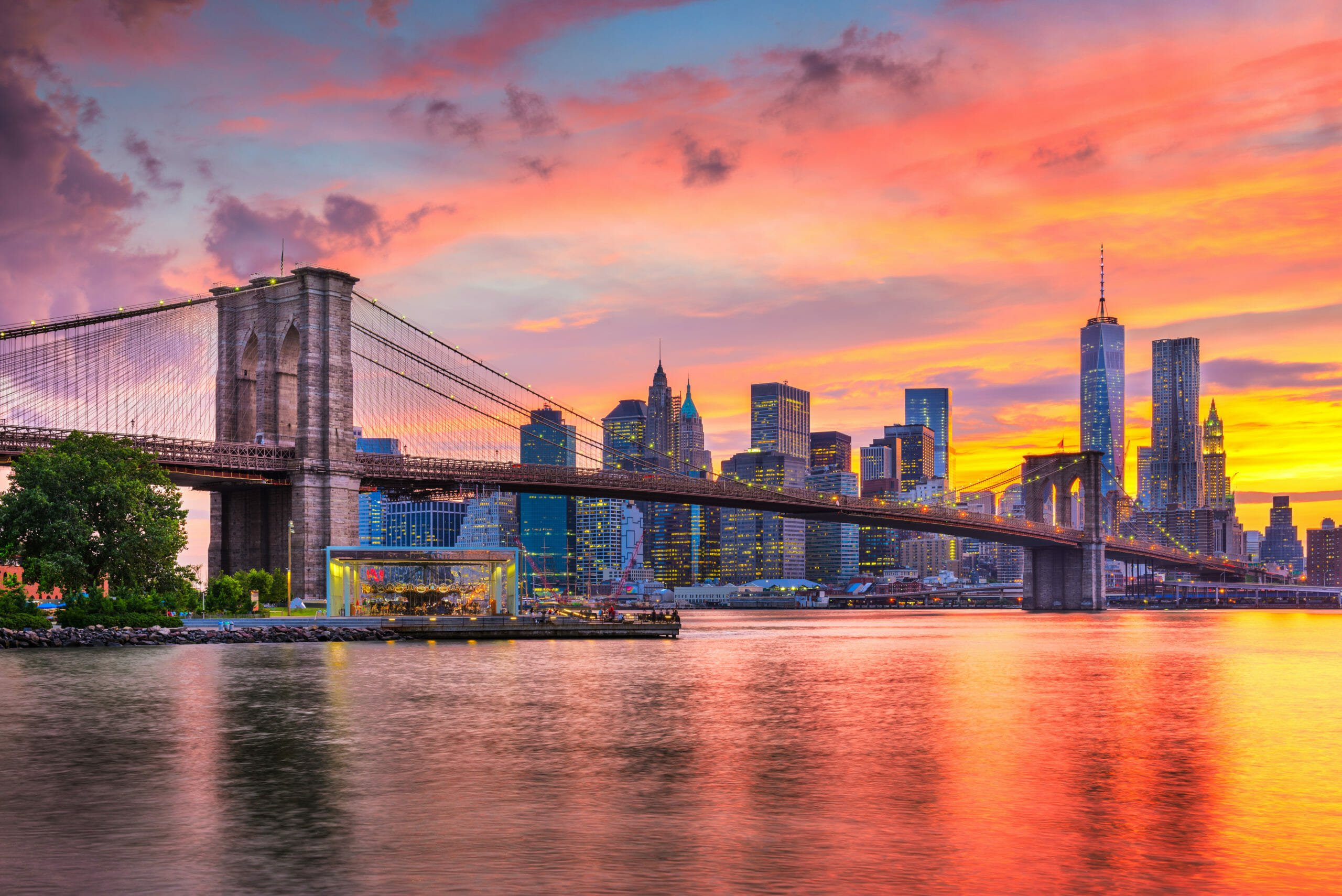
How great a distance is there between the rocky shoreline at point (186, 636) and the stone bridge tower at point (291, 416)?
29.5 ft

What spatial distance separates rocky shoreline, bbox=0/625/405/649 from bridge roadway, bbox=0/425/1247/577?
1217 cm

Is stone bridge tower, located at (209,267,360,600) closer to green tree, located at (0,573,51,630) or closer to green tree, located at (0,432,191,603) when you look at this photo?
green tree, located at (0,432,191,603)

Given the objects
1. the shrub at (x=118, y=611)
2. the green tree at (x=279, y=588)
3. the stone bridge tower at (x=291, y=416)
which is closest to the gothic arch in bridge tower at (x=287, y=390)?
the stone bridge tower at (x=291, y=416)

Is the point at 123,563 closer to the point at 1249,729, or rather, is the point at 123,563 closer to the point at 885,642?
the point at 885,642

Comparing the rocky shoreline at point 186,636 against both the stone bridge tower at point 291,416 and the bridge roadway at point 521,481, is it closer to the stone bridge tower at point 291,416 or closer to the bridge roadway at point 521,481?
the stone bridge tower at point 291,416

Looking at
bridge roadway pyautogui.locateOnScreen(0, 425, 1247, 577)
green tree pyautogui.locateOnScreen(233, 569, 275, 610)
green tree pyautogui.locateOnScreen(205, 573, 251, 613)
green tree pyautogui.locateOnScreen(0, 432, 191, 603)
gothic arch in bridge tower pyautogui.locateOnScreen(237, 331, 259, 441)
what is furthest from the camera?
gothic arch in bridge tower pyautogui.locateOnScreen(237, 331, 259, 441)

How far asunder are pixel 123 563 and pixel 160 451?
10593mm

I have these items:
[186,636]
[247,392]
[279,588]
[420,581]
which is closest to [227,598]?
[279,588]

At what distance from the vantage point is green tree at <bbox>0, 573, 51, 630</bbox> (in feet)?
211

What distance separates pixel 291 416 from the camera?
285 feet

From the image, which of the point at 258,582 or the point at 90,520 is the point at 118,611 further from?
the point at 258,582

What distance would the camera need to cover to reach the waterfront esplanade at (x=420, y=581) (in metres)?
81.2

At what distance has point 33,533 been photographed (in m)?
64.5

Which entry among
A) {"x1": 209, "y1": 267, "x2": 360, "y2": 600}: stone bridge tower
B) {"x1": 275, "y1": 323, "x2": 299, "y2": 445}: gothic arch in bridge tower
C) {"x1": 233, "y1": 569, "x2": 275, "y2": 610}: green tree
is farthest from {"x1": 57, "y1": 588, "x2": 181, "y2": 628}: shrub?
{"x1": 275, "y1": 323, "x2": 299, "y2": 445}: gothic arch in bridge tower
